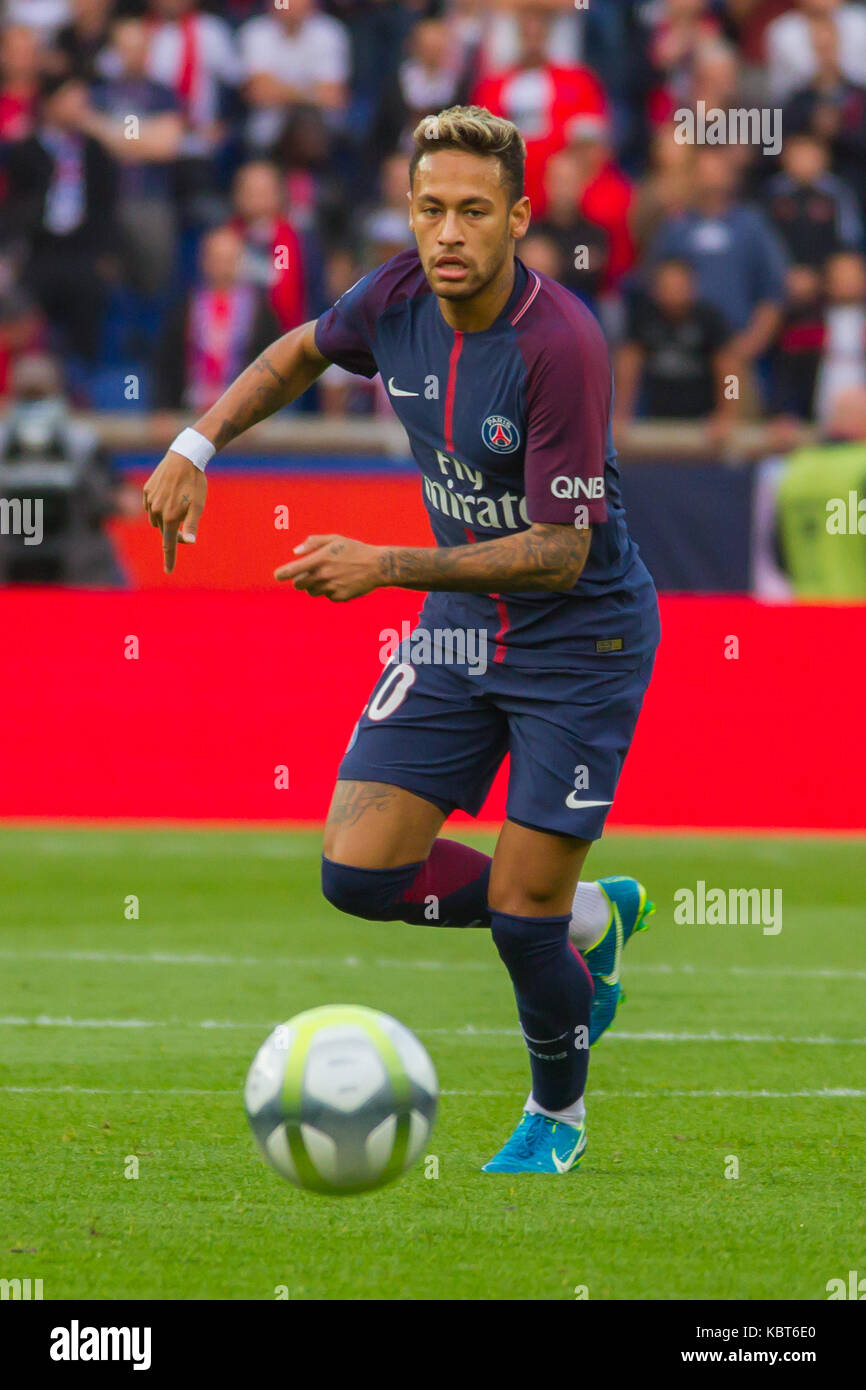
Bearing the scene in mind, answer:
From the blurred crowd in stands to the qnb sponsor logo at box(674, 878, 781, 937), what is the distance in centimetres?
533

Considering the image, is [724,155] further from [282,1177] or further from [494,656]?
[282,1177]

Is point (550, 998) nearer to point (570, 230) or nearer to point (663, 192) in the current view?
point (570, 230)

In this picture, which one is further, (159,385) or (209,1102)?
(159,385)

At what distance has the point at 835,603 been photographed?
11.8m

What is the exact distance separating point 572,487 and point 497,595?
0.49 metres

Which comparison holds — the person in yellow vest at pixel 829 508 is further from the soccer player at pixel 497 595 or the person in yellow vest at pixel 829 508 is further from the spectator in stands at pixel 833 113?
the soccer player at pixel 497 595

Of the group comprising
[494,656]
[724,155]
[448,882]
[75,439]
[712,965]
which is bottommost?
[712,965]

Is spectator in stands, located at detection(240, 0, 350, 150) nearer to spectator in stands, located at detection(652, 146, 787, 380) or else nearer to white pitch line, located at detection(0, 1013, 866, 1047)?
spectator in stands, located at detection(652, 146, 787, 380)

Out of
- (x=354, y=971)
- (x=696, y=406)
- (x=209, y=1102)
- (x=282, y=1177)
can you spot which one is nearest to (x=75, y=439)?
(x=696, y=406)

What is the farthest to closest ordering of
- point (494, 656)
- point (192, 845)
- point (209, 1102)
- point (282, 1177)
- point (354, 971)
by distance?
point (192, 845)
point (354, 971)
point (209, 1102)
point (494, 656)
point (282, 1177)

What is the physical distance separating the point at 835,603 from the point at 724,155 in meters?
5.29

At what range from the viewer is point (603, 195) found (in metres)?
15.5

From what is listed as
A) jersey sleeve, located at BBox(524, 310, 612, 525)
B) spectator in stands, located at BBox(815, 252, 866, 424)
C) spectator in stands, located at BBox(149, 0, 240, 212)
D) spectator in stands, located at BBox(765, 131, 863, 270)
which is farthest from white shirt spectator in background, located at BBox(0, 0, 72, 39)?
jersey sleeve, located at BBox(524, 310, 612, 525)
